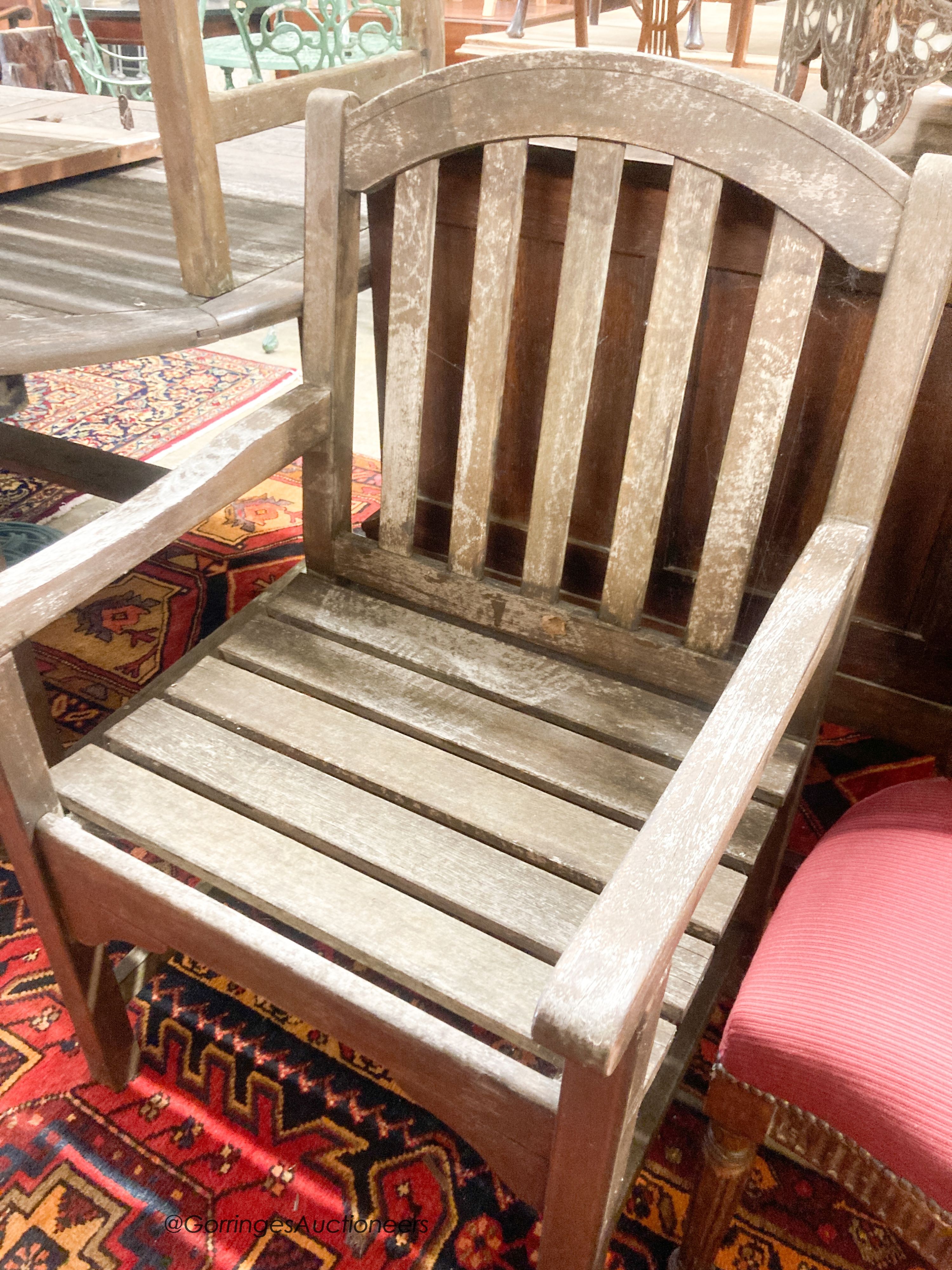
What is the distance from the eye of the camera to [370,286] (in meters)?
1.49

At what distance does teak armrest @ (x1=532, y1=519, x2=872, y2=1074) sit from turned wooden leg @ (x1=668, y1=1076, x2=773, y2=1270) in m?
0.35

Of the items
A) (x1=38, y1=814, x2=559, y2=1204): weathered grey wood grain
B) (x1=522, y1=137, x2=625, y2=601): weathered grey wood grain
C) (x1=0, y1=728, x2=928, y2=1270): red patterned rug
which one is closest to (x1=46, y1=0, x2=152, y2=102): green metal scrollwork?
(x1=522, y1=137, x2=625, y2=601): weathered grey wood grain

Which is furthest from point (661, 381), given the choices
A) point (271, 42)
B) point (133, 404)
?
point (133, 404)

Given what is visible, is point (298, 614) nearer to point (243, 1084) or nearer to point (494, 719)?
point (494, 719)

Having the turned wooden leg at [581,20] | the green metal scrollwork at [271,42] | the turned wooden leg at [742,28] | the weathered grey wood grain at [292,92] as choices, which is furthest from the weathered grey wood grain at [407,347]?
the turned wooden leg at [742,28]

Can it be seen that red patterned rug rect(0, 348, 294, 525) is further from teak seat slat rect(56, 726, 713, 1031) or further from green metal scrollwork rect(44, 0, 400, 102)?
teak seat slat rect(56, 726, 713, 1031)

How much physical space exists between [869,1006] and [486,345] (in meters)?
0.84

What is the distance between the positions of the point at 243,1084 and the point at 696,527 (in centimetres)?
108

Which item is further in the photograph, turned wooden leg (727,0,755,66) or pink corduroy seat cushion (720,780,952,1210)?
turned wooden leg (727,0,755,66)

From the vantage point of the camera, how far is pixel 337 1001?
0.85 meters

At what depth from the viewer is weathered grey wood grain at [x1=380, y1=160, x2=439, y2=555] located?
1.12 metres

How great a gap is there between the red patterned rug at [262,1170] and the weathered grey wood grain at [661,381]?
72cm

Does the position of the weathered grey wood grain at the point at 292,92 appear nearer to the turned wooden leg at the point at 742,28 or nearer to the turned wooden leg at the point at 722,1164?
the turned wooden leg at the point at 722,1164

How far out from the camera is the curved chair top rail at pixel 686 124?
0.90 metres
